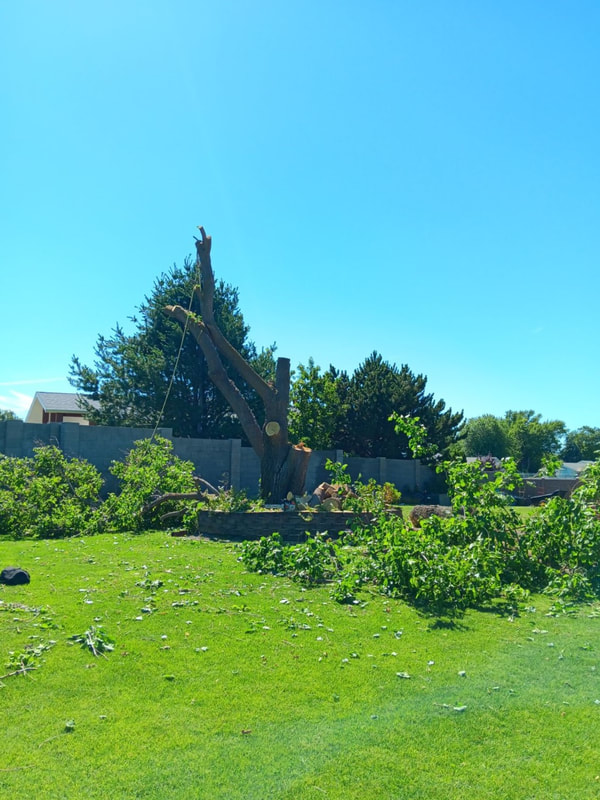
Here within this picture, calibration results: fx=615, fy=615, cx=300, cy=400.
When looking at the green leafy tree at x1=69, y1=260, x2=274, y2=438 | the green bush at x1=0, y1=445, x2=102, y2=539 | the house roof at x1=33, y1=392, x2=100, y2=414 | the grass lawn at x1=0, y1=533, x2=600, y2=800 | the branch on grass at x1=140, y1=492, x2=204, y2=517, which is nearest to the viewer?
the grass lawn at x1=0, y1=533, x2=600, y2=800

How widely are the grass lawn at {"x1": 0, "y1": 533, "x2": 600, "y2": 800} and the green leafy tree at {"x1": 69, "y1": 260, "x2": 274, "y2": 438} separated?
18052 mm

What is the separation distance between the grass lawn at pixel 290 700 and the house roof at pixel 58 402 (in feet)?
99.9

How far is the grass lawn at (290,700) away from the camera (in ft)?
9.33

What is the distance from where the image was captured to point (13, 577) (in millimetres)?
6621

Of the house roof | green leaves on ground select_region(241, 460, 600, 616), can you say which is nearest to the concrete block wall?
green leaves on ground select_region(241, 460, 600, 616)

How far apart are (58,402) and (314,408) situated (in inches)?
656

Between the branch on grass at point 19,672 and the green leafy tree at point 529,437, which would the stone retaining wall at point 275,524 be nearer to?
the branch on grass at point 19,672

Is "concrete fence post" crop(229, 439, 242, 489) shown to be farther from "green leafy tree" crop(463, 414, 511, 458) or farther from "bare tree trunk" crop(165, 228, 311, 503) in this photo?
"green leafy tree" crop(463, 414, 511, 458)

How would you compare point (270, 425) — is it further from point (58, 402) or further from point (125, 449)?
point (58, 402)

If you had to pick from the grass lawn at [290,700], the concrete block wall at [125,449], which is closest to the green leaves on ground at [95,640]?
the grass lawn at [290,700]

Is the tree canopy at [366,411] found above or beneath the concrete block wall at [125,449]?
above

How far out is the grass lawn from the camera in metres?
2.84

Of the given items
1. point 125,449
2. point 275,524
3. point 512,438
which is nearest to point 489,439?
point 512,438

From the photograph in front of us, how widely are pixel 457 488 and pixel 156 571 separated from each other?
3772 millimetres
